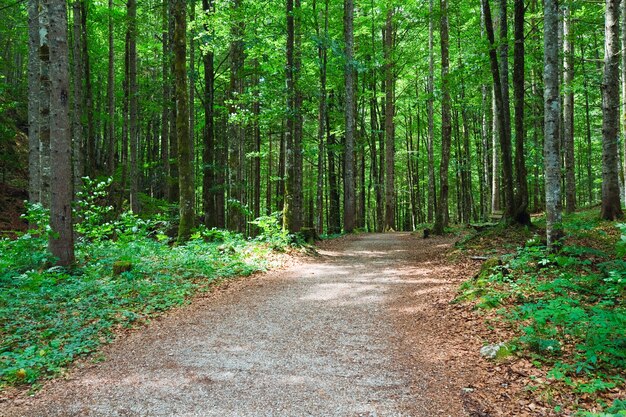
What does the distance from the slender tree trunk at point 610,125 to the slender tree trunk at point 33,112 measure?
52.5ft

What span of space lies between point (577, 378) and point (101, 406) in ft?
15.0

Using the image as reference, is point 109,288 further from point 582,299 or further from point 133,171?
point 133,171

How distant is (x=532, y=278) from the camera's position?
6383mm

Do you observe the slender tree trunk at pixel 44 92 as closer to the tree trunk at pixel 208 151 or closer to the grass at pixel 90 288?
the grass at pixel 90 288

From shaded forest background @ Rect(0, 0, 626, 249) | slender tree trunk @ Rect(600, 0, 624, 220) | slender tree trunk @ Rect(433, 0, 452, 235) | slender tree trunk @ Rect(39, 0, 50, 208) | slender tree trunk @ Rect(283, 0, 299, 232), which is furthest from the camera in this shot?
slender tree trunk @ Rect(433, 0, 452, 235)

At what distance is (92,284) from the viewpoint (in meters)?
Answer: 7.57

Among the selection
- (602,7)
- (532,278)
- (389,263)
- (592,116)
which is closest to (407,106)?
(592,116)

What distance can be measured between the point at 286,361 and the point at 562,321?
331 centimetres

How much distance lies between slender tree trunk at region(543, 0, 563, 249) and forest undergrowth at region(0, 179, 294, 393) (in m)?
6.55

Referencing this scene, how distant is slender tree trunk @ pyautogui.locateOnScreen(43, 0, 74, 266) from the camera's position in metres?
7.79

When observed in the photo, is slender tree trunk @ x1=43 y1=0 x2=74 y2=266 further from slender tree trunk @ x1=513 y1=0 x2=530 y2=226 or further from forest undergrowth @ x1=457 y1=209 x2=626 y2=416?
slender tree trunk @ x1=513 y1=0 x2=530 y2=226

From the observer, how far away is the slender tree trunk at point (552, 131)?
7.13m

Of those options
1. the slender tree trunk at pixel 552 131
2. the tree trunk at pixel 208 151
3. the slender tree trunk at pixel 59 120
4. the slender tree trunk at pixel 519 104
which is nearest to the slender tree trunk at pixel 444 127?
the slender tree trunk at pixel 519 104

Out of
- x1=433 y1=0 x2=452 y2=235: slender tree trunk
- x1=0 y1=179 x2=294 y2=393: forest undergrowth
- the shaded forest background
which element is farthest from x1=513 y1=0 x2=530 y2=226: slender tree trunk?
x1=0 y1=179 x2=294 y2=393: forest undergrowth
